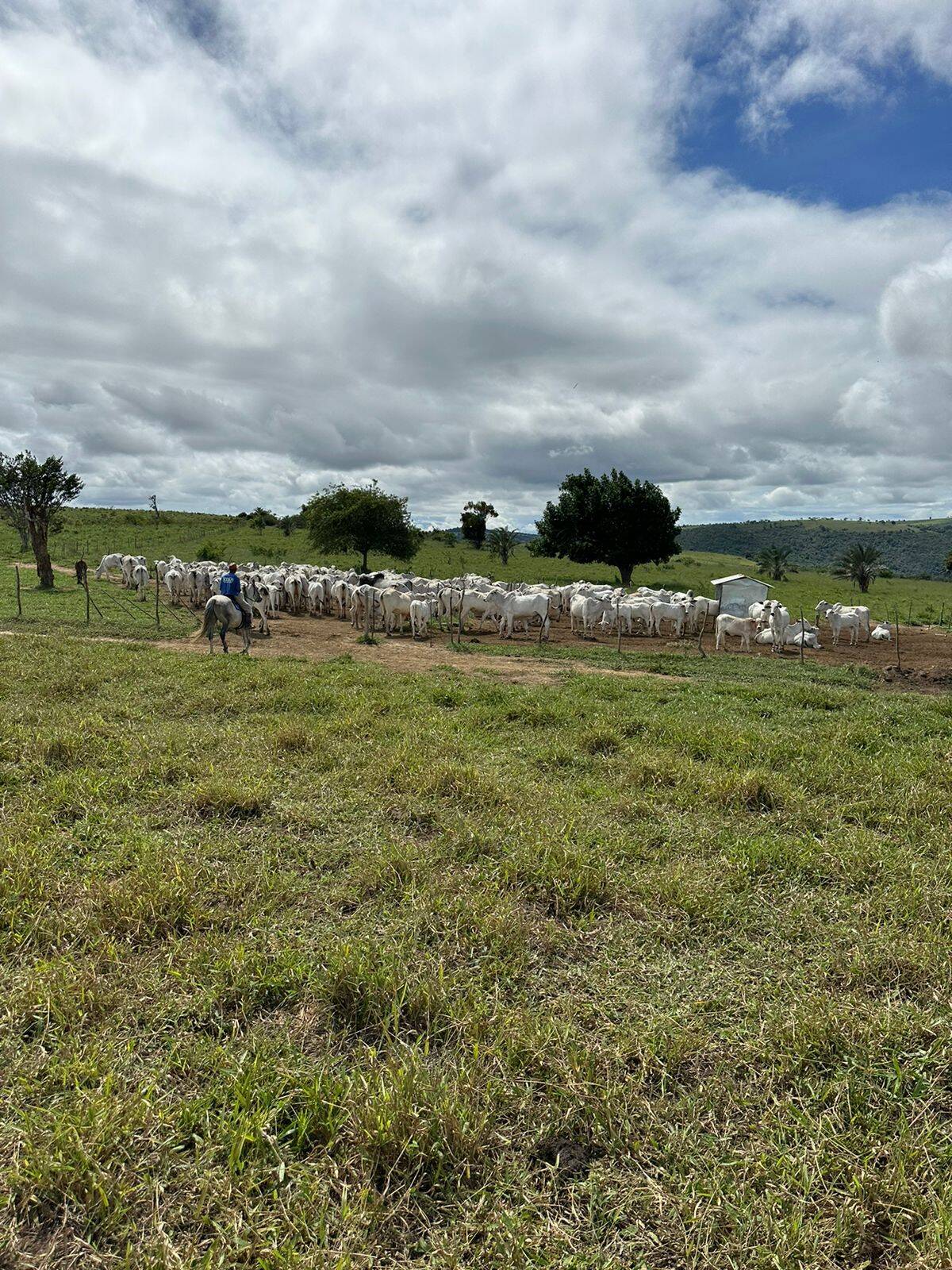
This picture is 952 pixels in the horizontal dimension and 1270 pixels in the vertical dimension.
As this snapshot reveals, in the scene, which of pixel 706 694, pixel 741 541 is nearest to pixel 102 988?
pixel 706 694

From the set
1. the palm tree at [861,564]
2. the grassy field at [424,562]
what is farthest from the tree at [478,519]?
the palm tree at [861,564]

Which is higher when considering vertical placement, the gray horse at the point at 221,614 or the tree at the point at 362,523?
the tree at the point at 362,523

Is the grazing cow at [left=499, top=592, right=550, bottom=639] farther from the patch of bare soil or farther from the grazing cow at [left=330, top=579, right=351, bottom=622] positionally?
the patch of bare soil

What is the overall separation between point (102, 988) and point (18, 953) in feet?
2.25

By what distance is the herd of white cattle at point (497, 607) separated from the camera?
20.8 meters

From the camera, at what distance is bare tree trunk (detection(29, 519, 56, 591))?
2870cm

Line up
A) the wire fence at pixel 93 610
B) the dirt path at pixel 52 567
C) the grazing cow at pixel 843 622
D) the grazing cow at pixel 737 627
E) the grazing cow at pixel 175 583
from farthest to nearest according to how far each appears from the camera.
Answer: the dirt path at pixel 52 567
the grazing cow at pixel 175 583
the grazing cow at pixel 843 622
the grazing cow at pixel 737 627
the wire fence at pixel 93 610

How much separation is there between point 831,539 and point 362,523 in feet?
497

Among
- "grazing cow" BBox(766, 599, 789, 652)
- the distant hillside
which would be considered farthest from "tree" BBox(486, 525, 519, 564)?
the distant hillside

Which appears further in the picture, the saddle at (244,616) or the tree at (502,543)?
the tree at (502,543)

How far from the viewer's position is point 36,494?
28906 millimetres

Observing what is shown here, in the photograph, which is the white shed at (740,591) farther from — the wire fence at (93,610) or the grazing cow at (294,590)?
the wire fence at (93,610)

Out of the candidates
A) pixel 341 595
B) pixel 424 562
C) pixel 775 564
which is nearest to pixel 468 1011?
pixel 341 595

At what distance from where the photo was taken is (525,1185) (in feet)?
8.13
